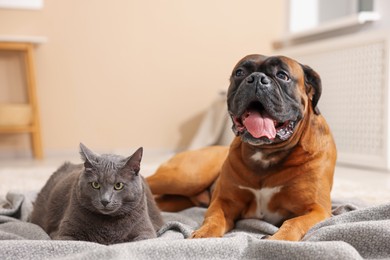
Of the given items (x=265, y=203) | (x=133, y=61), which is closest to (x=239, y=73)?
(x=265, y=203)

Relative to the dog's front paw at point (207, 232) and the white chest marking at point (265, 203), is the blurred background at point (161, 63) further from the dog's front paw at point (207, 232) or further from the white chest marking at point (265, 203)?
the dog's front paw at point (207, 232)

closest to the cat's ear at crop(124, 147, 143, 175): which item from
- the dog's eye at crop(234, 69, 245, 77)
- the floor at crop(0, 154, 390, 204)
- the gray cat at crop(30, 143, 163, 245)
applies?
the gray cat at crop(30, 143, 163, 245)

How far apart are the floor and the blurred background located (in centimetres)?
39

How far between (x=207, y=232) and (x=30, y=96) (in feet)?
10.2

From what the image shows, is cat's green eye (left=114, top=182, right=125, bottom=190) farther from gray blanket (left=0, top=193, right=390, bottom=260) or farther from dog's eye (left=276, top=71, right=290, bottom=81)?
dog's eye (left=276, top=71, right=290, bottom=81)

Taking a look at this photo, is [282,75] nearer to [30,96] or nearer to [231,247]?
[231,247]

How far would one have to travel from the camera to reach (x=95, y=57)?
4.51 m

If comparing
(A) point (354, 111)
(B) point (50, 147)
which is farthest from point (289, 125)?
(B) point (50, 147)

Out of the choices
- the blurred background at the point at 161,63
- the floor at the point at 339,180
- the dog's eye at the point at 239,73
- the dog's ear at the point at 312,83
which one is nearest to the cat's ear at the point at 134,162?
the dog's eye at the point at 239,73

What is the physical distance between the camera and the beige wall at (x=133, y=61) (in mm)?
4387

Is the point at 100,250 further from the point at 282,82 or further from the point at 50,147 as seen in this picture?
the point at 50,147

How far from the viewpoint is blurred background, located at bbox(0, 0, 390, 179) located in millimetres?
3922

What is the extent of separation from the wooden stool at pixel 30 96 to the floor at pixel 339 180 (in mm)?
272

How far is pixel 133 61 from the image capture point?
4633mm
